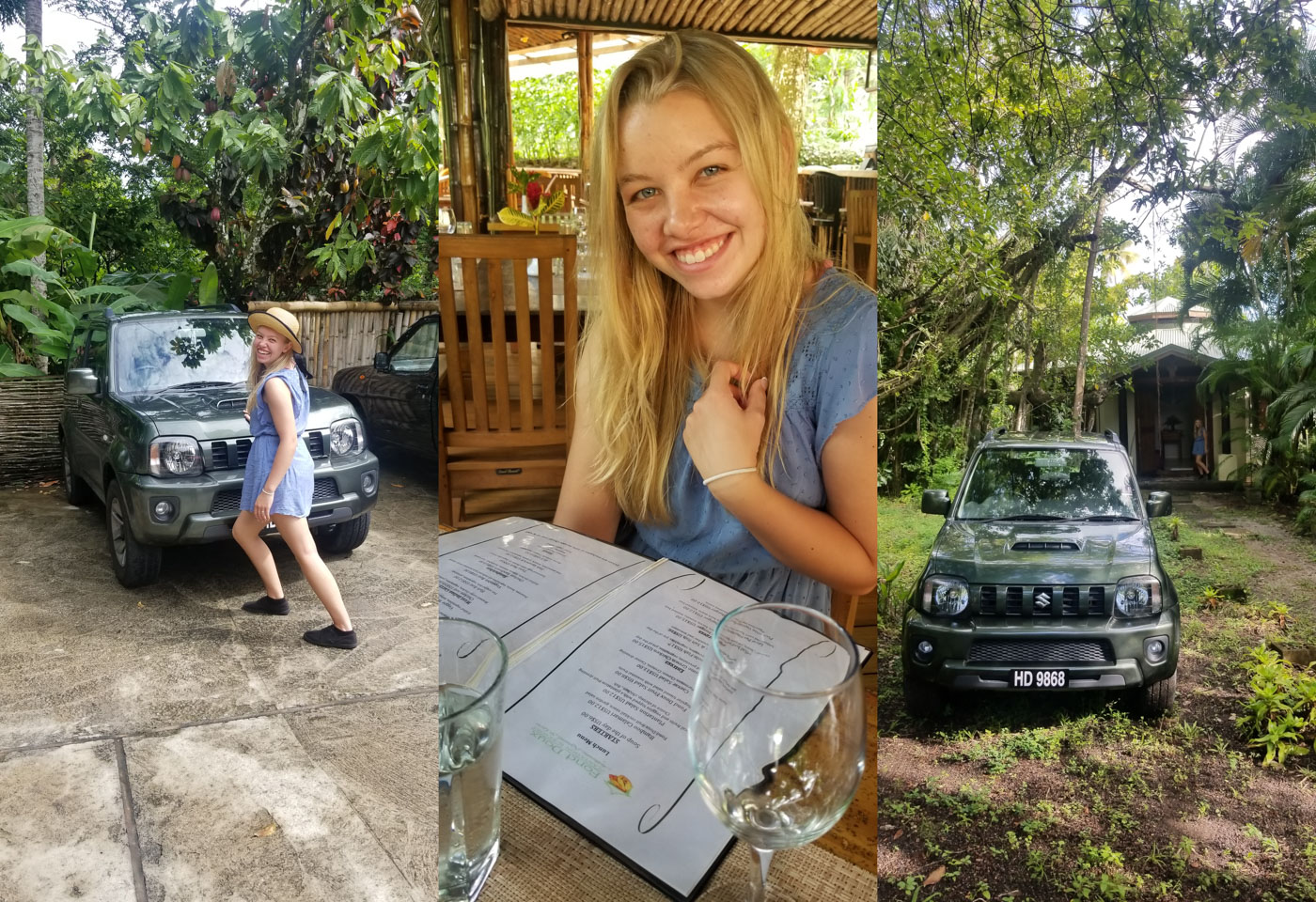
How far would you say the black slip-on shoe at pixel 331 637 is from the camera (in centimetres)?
98

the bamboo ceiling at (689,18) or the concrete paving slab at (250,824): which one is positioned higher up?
the bamboo ceiling at (689,18)

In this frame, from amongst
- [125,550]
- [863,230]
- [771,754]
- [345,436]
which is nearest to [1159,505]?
[863,230]

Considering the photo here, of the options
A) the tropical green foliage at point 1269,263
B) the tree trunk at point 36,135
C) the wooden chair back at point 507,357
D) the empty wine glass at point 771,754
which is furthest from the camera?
the tree trunk at point 36,135

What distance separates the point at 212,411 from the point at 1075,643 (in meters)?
0.88

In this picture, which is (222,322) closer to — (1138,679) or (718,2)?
Answer: (718,2)

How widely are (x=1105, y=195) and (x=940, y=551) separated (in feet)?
1.26

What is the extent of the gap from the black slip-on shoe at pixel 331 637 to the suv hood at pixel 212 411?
25 cm

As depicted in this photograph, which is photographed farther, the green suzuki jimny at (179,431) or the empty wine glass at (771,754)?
the green suzuki jimny at (179,431)

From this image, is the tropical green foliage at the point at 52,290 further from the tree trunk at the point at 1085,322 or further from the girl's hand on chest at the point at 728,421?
the tree trunk at the point at 1085,322

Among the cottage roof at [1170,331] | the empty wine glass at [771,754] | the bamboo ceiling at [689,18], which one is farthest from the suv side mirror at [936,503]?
the bamboo ceiling at [689,18]

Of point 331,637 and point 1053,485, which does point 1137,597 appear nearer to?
point 1053,485

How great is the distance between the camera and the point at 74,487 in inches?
36.7

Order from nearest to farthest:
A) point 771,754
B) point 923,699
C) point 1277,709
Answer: point 771,754
point 1277,709
point 923,699

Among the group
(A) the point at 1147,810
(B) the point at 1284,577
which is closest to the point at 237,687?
(A) the point at 1147,810
